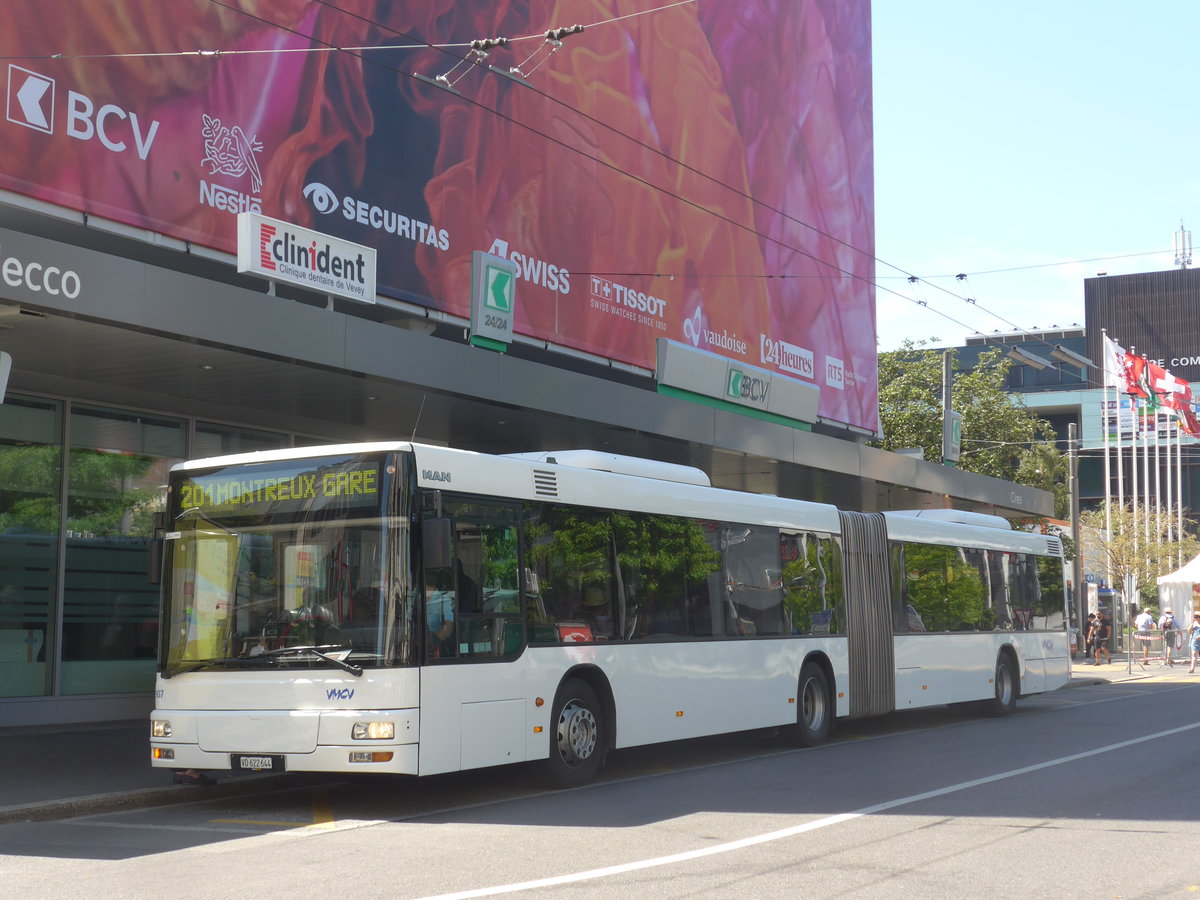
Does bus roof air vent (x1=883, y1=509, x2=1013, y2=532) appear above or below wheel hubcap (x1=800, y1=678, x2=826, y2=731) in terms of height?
above

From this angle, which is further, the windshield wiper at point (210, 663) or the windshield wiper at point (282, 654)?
the windshield wiper at point (210, 663)

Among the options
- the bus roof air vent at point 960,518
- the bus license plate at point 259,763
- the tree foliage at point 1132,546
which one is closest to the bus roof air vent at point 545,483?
the bus license plate at point 259,763

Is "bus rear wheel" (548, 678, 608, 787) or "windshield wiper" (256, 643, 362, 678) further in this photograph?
"bus rear wheel" (548, 678, 608, 787)

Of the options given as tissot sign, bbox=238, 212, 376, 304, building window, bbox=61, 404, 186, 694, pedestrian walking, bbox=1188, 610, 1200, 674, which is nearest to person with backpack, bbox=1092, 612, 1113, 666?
pedestrian walking, bbox=1188, 610, 1200, 674

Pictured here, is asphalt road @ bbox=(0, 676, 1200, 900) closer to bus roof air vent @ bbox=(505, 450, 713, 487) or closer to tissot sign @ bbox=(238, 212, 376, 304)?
bus roof air vent @ bbox=(505, 450, 713, 487)

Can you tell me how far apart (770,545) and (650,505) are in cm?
250

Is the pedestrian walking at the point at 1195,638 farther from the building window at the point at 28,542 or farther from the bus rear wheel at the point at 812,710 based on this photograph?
the building window at the point at 28,542

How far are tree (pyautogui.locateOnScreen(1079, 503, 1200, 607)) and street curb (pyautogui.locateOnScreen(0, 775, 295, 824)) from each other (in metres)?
55.4

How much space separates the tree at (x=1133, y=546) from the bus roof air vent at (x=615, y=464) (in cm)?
5168

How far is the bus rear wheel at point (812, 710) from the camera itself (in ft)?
52.0

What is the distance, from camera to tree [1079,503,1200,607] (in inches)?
2547

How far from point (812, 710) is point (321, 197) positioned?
9.72 meters

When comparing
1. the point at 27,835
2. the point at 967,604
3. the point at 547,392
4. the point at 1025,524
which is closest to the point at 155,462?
the point at 547,392

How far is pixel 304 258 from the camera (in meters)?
16.3
